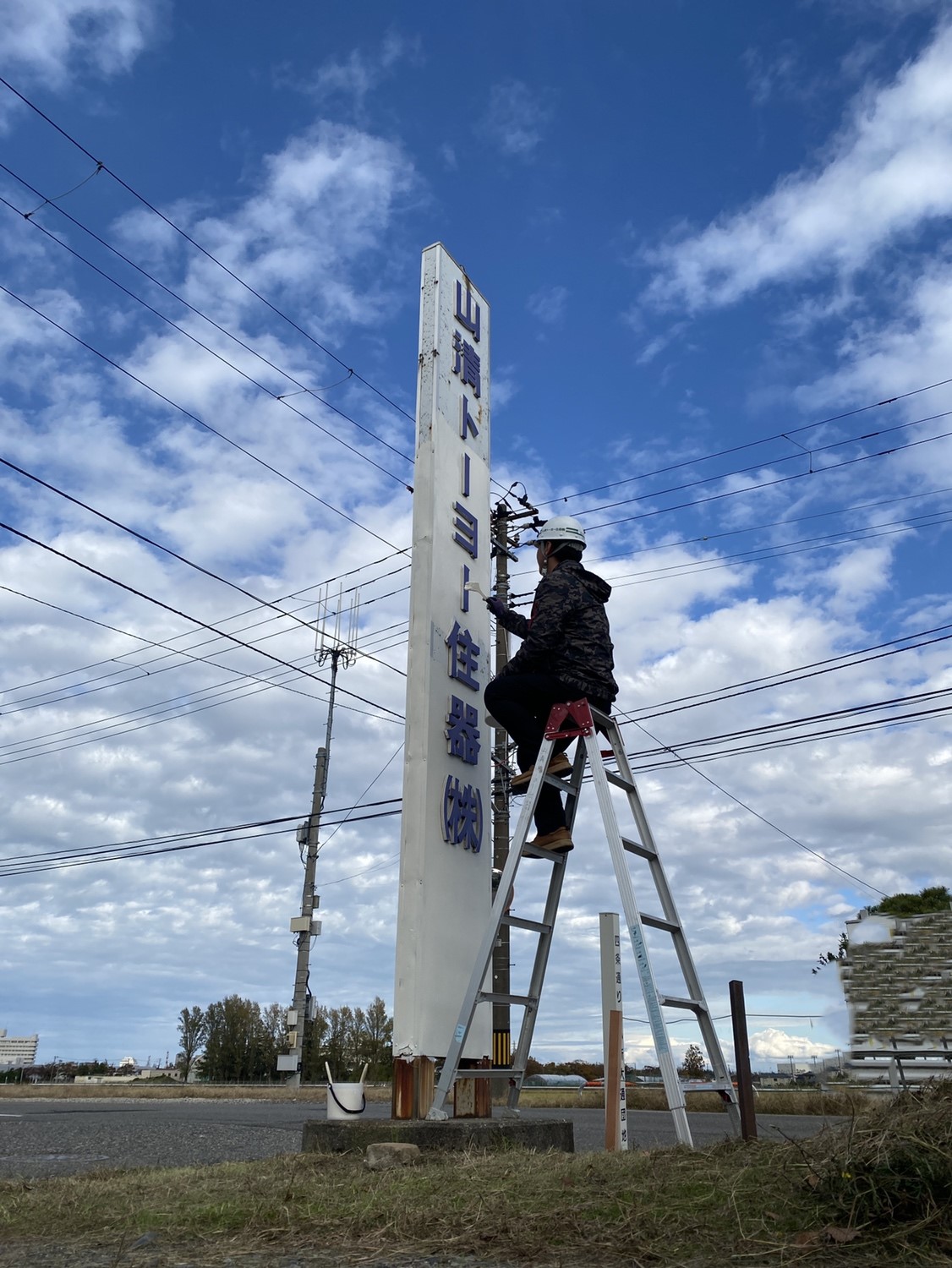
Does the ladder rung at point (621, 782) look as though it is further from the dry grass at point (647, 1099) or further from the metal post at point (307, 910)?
the metal post at point (307, 910)

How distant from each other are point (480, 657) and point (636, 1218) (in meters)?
→ 3.82

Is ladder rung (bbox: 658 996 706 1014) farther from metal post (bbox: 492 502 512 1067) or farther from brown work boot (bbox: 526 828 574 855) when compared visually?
metal post (bbox: 492 502 512 1067)

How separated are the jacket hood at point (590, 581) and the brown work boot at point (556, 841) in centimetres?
125

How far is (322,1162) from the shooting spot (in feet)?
13.8

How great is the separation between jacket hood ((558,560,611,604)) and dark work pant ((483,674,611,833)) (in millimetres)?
570

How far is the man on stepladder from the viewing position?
5.14 meters

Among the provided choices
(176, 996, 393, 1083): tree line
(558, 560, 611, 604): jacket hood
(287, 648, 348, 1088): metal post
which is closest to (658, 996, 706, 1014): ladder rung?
(558, 560, 611, 604): jacket hood

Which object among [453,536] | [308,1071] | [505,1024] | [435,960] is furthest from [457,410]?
[308,1071]

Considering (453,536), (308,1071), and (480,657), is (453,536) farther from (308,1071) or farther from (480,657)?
(308,1071)

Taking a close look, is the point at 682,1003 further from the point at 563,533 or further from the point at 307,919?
the point at 307,919

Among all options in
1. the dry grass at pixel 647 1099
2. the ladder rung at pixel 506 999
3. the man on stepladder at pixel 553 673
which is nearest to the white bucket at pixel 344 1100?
the ladder rung at pixel 506 999

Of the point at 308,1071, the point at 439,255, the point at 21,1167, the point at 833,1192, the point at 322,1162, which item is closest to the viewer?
the point at 833,1192

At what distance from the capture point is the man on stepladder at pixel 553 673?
5.14 m

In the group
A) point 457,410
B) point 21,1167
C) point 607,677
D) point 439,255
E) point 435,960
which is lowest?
point 21,1167
